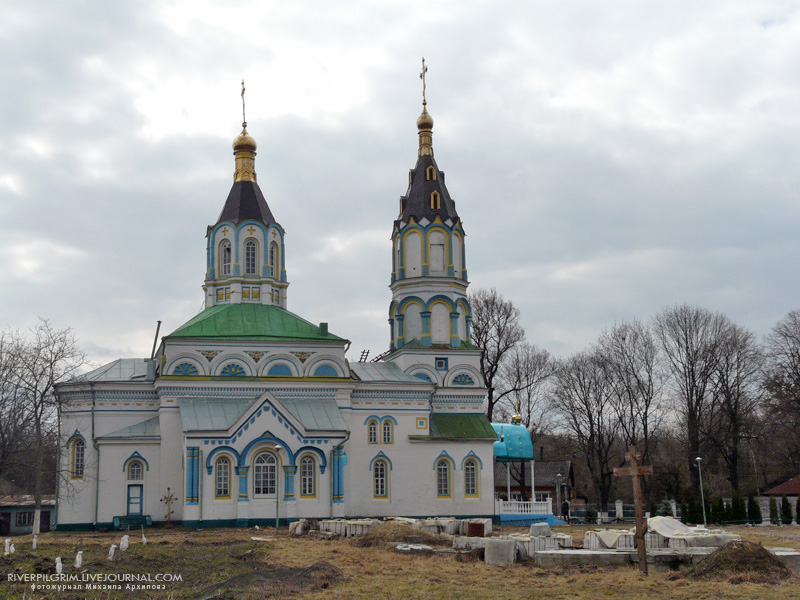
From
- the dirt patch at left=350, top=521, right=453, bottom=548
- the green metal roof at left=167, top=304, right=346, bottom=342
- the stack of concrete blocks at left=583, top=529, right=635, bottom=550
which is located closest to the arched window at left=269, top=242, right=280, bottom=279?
the green metal roof at left=167, top=304, right=346, bottom=342

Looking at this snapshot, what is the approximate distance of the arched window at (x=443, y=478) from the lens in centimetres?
3469

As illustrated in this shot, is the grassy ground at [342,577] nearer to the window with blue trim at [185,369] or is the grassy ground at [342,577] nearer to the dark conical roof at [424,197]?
the window with blue trim at [185,369]

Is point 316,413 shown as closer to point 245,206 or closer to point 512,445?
point 512,445

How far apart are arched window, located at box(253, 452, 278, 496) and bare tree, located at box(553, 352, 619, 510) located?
62.5 ft

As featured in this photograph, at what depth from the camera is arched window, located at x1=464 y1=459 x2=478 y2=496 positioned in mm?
34938

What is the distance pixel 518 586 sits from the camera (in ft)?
48.8

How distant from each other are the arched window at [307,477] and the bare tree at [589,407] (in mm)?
17765

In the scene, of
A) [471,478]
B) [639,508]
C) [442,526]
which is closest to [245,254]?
[471,478]

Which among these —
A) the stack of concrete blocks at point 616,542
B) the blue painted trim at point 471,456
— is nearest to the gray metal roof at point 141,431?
the blue painted trim at point 471,456

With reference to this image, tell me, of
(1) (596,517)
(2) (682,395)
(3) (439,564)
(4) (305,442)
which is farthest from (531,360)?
(3) (439,564)

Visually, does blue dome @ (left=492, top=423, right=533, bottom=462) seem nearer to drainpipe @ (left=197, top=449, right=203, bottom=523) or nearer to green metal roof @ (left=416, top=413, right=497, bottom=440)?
green metal roof @ (left=416, top=413, right=497, bottom=440)

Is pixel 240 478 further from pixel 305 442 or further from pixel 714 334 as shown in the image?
pixel 714 334

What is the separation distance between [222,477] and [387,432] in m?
6.61

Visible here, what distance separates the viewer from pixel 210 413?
105 ft
